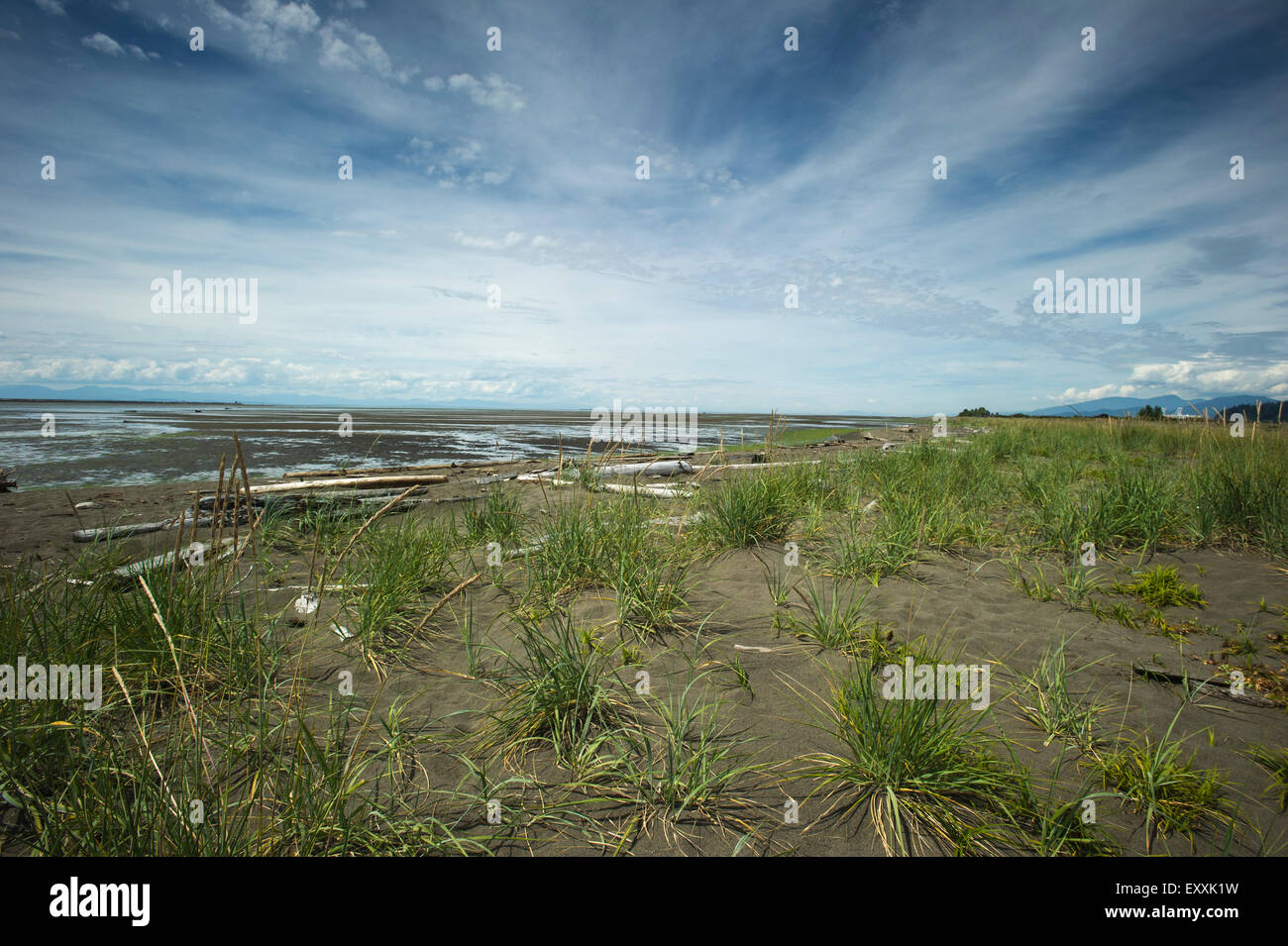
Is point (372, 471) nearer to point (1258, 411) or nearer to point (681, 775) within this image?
point (681, 775)

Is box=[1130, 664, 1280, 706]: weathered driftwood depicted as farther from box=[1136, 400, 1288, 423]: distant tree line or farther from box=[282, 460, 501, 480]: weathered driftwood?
box=[282, 460, 501, 480]: weathered driftwood

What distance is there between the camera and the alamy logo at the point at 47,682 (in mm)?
2387

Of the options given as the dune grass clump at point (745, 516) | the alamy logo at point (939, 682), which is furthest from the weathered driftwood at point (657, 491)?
the alamy logo at point (939, 682)

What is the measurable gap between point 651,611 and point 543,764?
4.85ft

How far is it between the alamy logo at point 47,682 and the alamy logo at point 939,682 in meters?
3.80

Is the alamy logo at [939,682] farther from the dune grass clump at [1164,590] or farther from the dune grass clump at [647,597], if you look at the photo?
the dune grass clump at [1164,590]

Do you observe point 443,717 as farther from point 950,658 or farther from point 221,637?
point 950,658

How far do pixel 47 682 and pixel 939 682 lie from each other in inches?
174

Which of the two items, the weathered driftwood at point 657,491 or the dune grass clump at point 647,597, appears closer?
the dune grass clump at point 647,597

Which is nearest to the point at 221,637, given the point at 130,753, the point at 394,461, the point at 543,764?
the point at 130,753

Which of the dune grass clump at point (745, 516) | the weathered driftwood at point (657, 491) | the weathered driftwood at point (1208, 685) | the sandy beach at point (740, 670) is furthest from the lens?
the weathered driftwood at point (657, 491)
